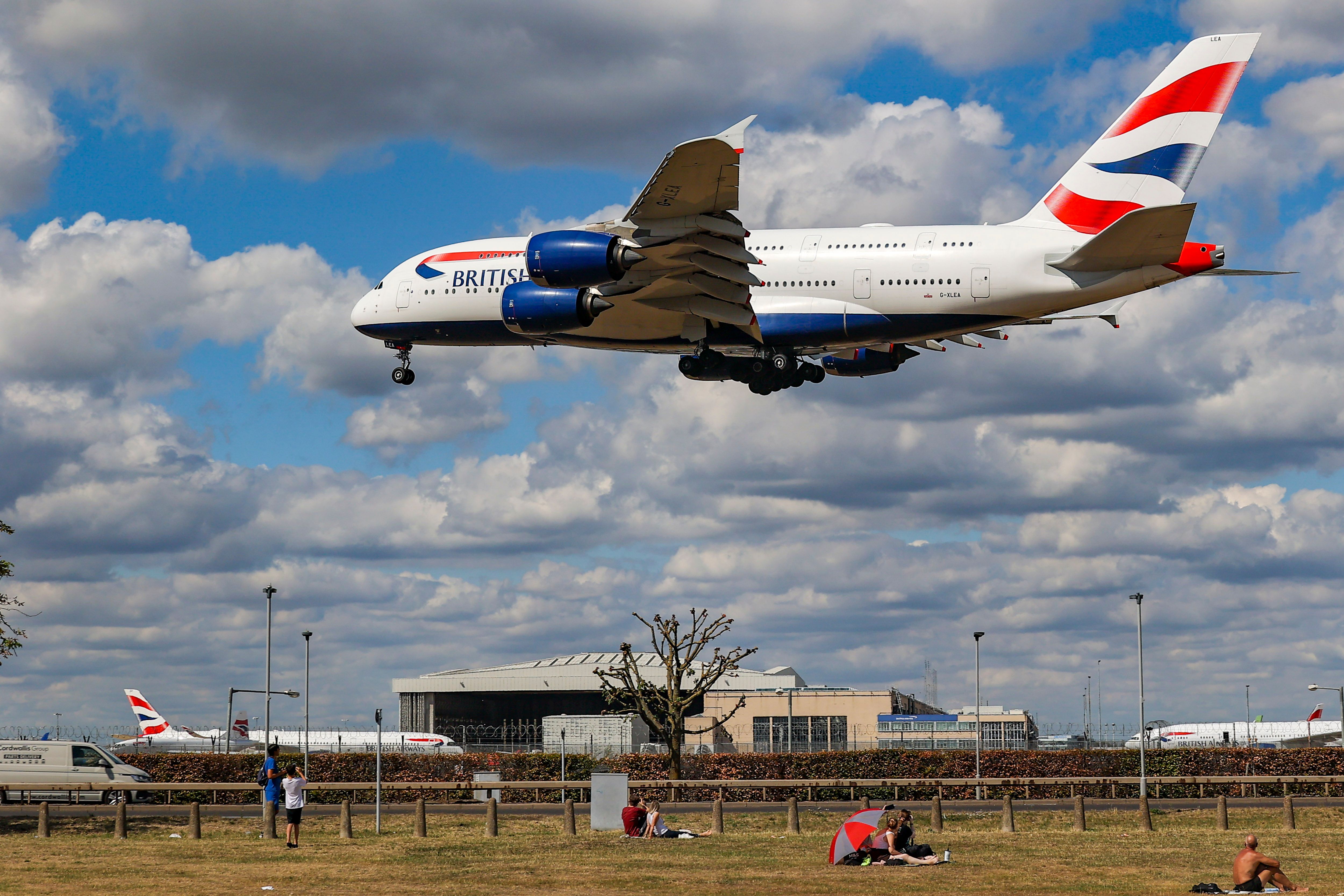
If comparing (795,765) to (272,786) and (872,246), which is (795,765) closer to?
(872,246)

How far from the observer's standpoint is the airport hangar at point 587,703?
278 ft

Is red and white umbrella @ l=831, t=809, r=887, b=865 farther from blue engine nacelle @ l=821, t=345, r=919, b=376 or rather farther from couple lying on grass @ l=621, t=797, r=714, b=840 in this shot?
blue engine nacelle @ l=821, t=345, r=919, b=376

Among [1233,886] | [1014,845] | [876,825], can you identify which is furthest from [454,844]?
[1233,886]

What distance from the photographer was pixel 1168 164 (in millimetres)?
40562

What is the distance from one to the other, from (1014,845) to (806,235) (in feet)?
63.0

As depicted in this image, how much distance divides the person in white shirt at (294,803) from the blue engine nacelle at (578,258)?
45.4 ft

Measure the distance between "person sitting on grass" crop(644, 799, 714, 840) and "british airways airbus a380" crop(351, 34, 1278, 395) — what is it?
523 inches

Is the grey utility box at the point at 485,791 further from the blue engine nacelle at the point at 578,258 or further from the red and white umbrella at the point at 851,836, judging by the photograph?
the red and white umbrella at the point at 851,836

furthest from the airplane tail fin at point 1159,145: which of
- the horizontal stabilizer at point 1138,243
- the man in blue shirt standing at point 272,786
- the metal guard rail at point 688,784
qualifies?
the man in blue shirt standing at point 272,786

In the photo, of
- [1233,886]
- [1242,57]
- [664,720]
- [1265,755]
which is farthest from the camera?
[664,720]

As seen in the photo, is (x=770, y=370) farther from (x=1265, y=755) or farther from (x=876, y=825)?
(x=1265, y=755)

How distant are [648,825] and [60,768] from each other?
20765 millimetres

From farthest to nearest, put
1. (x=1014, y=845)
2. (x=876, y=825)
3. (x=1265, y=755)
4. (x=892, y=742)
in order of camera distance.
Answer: (x=892, y=742) → (x=1265, y=755) → (x=1014, y=845) → (x=876, y=825)

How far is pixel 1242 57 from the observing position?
39875 mm
